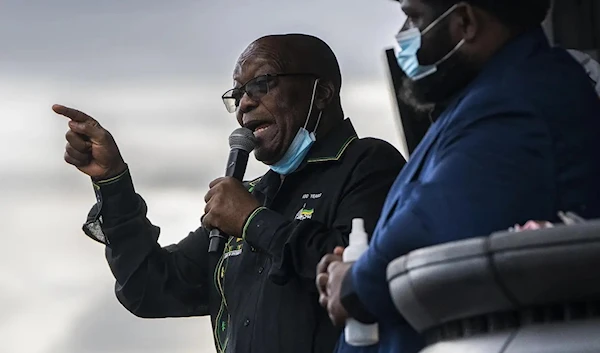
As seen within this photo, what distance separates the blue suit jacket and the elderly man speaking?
113 centimetres

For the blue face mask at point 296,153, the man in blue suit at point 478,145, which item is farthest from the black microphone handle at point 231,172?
the man in blue suit at point 478,145

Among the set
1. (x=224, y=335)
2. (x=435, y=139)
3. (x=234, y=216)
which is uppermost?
(x=435, y=139)

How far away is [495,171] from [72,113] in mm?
2193

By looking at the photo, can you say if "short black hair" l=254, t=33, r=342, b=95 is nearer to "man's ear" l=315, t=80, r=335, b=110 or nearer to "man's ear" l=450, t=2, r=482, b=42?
"man's ear" l=315, t=80, r=335, b=110

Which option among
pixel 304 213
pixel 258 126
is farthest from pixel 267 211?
pixel 258 126

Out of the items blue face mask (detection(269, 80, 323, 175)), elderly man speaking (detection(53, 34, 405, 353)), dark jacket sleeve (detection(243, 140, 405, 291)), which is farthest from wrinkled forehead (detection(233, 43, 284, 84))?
dark jacket sleeve (detection(243, 140, 405, 291))

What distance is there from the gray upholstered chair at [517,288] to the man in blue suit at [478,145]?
405 mm

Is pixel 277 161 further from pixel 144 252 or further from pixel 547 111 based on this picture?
pixel 547 111

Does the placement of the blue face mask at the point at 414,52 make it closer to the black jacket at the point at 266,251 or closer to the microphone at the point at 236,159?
the black jacket at the point at 266,251

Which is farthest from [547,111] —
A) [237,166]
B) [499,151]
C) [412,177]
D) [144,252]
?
[144,252]

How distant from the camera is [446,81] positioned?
3293 mm

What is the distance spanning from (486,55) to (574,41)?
7.37 ft

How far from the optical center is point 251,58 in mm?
4828

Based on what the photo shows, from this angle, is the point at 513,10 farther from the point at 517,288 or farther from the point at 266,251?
the point at 266,251
